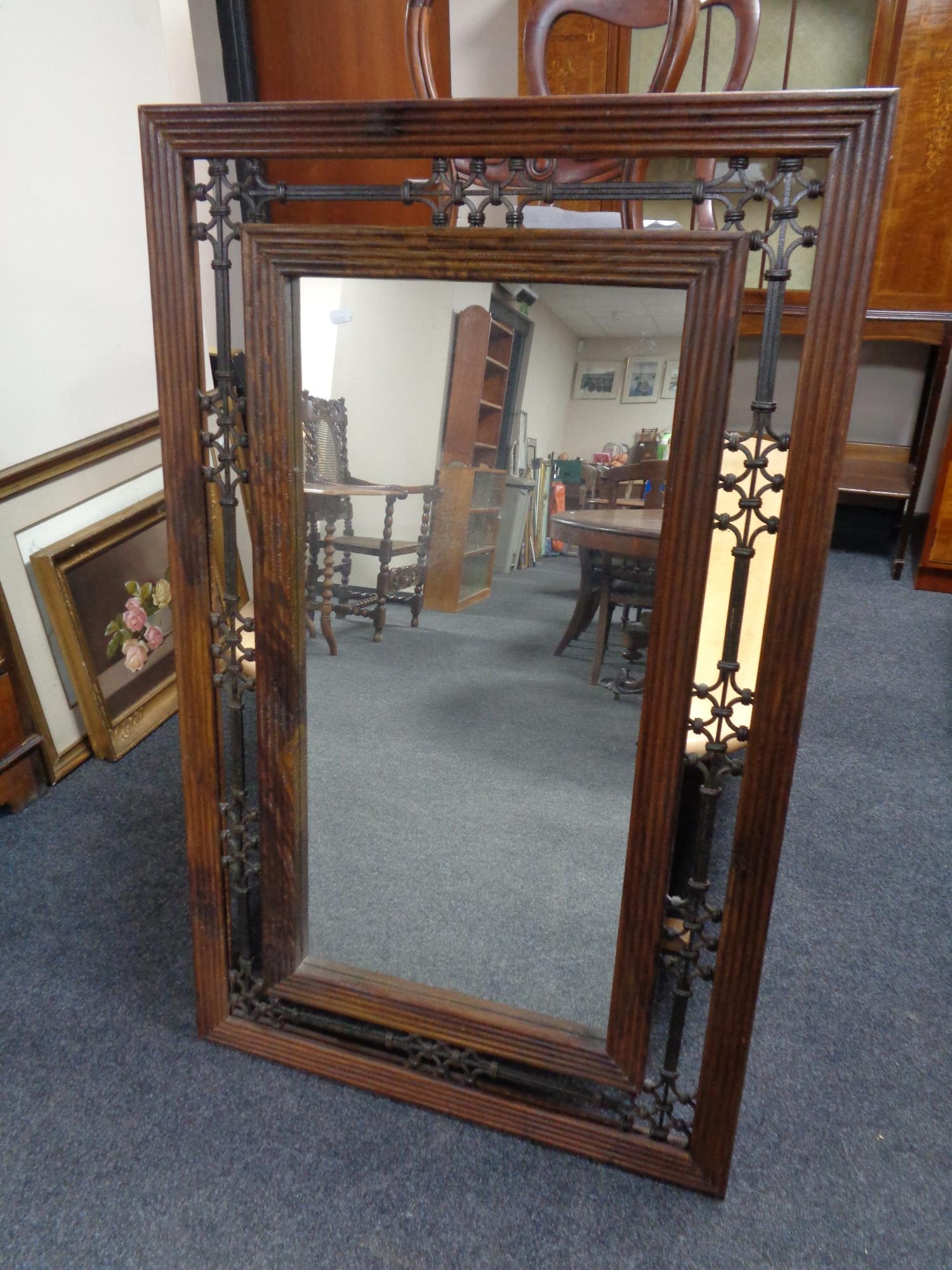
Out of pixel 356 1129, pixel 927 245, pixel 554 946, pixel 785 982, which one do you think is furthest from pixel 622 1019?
pixel 927 245

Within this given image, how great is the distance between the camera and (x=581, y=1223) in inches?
37.0

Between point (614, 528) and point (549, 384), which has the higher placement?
point (549, 384)

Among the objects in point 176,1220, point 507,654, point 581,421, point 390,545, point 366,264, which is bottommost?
point 176,1220

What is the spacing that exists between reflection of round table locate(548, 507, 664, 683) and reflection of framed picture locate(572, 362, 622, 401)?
0.13 metres

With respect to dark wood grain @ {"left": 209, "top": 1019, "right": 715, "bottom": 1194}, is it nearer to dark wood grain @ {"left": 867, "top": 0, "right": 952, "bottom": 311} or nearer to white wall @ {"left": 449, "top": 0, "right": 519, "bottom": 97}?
dark wood grain @ {"left": 867, "top": 0, "right": 952, "bottom": 311}

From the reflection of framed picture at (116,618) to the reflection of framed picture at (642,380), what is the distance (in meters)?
1.30

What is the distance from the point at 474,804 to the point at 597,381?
0.54 m

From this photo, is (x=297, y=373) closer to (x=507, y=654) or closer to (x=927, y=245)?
(x=507, y=654)

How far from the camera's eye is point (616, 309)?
83 centimetres

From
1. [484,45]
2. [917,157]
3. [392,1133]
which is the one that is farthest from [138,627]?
[917,157]

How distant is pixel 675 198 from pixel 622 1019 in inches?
36.9

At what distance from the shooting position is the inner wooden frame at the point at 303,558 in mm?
767

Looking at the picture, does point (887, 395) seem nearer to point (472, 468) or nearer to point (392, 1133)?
point (472, 468)

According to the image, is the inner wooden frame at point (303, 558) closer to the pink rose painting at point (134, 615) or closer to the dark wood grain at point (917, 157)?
the pink rose painting at point (134, 615)
